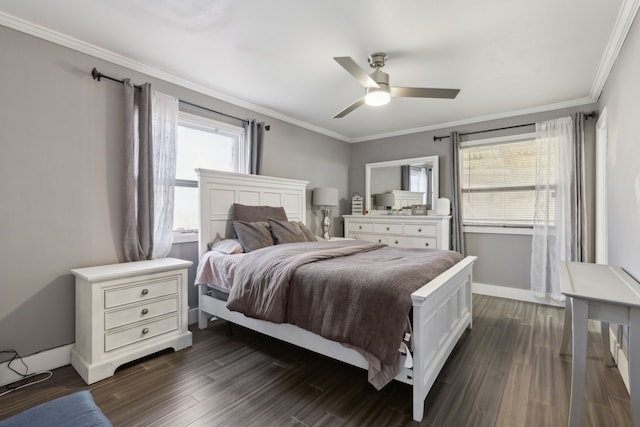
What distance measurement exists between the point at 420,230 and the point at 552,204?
1.57 meters

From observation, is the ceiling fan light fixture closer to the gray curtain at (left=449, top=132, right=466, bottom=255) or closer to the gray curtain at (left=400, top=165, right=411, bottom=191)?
the gray curtain at (left=449, top=132, right=466, bottom=255)

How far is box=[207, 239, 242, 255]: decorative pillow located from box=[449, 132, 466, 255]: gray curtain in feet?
9.94

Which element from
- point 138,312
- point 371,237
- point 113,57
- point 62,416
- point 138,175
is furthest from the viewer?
point 371,237

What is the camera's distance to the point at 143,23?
215cm

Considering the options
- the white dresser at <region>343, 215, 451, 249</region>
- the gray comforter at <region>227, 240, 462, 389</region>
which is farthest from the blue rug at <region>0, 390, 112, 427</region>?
the white dresser at <region>343, 215, 451, 249</region>

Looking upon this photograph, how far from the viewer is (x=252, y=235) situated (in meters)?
3.06

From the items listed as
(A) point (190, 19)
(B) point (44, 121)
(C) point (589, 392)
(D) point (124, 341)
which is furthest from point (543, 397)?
(B) point (44, 121)

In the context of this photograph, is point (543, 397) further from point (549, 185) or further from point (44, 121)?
point (44, 121)

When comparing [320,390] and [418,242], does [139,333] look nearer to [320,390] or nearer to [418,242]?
[320,390]

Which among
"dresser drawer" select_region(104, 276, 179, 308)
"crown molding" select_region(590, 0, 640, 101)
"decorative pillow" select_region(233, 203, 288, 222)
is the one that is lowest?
"dresser drawer" select_region(104, 276, 179, 308)

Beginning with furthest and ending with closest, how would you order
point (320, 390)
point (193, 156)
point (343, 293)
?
1. point (193, 156)
2. point (320, 390)
3. point (343, 293)

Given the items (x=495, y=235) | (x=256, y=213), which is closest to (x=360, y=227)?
(x=495, y=235)

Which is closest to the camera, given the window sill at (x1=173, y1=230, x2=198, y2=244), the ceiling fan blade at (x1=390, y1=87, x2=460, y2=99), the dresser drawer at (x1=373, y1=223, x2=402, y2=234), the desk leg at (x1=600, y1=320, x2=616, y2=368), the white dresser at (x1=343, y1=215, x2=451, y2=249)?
the desk leg at (x1=600, y1=320, x2=616, y2=368)

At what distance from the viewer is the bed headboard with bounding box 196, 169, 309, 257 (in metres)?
3.17
